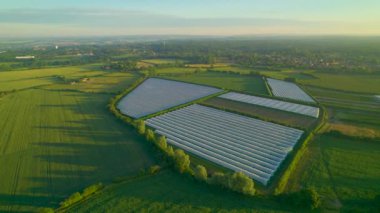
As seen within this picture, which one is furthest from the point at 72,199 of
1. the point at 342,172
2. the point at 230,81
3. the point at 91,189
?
the point at 230,81

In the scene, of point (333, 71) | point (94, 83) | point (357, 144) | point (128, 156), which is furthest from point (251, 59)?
point (128, 156)

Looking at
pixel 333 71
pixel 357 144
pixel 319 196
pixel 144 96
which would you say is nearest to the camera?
pixel 319 196

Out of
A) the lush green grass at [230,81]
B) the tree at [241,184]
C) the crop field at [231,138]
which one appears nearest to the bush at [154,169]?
the crop field at [231,138]

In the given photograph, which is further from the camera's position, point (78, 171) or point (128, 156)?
point (128, 156)

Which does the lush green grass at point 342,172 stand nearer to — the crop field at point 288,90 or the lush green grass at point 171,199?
the lush green grass at point 171,199

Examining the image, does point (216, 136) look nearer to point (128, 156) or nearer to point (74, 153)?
point (128, 156)

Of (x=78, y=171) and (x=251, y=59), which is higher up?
(x=251, y=59)
